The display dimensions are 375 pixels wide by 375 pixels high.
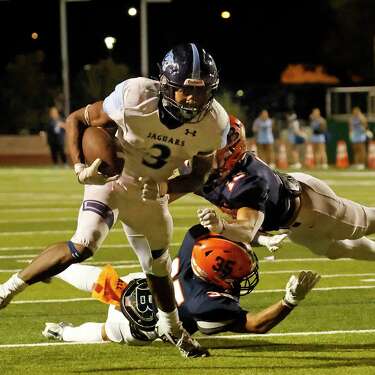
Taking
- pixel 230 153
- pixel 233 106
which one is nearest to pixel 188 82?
pixel 230 153

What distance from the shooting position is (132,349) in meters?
5.91

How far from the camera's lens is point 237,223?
19.0ft

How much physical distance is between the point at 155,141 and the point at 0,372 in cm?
127

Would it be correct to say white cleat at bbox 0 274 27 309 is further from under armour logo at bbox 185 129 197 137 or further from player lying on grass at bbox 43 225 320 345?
under armour logo at bbox 185 129 197 137

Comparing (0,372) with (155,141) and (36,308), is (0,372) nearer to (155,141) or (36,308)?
(155,141)

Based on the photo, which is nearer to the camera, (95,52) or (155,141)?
(155,141)

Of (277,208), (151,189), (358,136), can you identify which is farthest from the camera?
(358,136)

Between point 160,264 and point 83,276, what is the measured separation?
0.71 m

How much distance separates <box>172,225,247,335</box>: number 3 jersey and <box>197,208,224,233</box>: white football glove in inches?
10.8

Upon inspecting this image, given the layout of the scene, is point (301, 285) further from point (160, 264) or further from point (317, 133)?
point (317, 133)

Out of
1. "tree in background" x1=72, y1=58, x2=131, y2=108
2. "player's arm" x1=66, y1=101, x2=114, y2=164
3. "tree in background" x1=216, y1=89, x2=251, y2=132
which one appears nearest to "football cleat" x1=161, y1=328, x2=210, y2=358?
Answer: "player's arm" x1=66, y1=101, x2=114, y2=164

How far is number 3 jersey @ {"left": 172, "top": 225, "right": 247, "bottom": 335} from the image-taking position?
18.4 feet

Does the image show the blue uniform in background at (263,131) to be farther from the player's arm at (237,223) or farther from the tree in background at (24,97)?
the player's arm at (237,223)

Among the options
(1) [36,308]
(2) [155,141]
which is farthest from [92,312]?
(2) [155,141]
